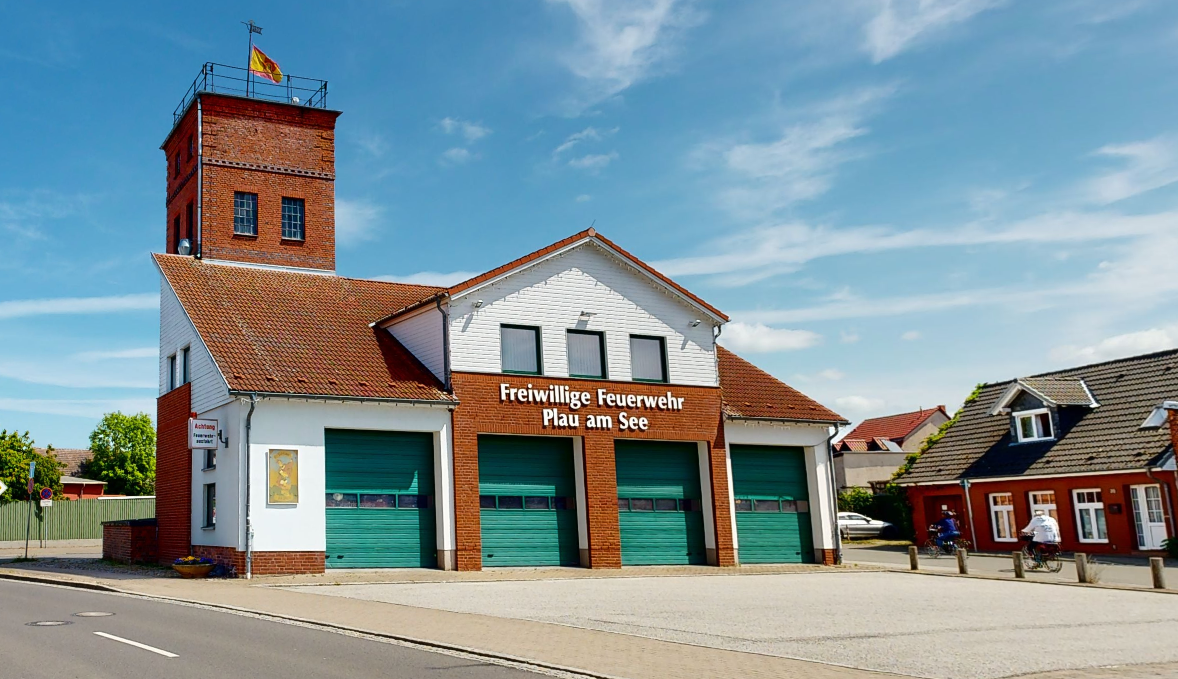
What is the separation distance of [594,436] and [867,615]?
12107 mm

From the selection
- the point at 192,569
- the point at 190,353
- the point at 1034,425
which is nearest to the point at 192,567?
the point at 192,569

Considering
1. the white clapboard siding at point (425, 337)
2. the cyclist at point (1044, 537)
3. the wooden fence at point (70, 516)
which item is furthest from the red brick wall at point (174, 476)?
the wooden fence at point (70, 516)

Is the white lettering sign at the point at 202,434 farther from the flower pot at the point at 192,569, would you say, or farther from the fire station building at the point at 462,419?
the flower pot at the point at 192,569

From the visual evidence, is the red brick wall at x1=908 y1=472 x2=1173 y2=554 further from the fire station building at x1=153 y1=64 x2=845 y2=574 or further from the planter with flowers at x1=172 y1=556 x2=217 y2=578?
the planter with flowers at x1=172 y1=556 x2=217 y2=578

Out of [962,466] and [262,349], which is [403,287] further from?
[962,466]

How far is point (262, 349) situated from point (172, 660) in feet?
50.5

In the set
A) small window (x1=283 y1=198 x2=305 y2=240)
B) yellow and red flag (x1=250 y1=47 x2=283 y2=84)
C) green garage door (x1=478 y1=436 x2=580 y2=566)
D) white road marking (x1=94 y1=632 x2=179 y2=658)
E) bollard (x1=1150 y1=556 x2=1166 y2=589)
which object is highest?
yellow and red flag (x1=250 y1=47 x2=283 y2=84)

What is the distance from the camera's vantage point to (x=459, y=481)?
25094 mm

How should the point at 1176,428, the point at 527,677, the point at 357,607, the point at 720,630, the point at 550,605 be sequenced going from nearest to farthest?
1. the point at 527,677
2. the point at 720,630
3. the point at 357,607
4. the point at 550,605
5. the point at 1176,428

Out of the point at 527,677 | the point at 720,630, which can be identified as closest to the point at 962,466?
the point at 720,630

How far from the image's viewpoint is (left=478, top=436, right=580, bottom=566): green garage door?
2592cm

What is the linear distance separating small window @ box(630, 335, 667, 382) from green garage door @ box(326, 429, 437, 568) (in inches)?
261

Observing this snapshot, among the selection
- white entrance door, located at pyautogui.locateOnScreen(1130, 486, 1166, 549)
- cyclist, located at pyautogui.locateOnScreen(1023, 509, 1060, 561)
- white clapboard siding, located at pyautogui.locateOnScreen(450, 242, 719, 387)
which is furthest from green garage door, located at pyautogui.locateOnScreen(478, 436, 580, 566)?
white entrance door, located at pyautogui.locateOnScreen(1130, 486, 1166, 549)

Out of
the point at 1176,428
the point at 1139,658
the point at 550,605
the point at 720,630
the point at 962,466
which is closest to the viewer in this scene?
the point at 1139,658
